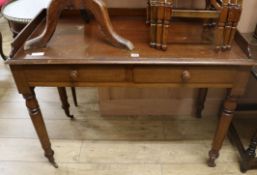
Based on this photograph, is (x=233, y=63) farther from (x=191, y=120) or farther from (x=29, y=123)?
(x=29, y=123)

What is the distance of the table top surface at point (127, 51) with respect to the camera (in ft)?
3.29

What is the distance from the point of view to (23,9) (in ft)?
6.27

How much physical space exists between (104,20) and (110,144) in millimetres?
855

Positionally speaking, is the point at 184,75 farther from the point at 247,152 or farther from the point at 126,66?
the point at 247,152

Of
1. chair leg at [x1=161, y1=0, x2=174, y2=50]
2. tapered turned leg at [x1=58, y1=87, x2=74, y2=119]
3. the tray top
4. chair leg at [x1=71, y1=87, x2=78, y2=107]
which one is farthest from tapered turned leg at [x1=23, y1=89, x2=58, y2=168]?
the tray top

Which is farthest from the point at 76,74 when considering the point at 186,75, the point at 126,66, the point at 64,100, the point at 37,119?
the point at 64,100

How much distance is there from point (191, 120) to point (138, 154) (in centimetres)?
49

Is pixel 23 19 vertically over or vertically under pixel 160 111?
over

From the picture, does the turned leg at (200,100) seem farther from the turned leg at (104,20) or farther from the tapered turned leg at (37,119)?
the tapered turned leg at (37,119)

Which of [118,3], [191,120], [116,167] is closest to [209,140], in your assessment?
[191,120]

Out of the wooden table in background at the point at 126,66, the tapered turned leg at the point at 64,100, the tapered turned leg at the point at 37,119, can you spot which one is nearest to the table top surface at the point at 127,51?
the wooden table in background at the point at 126,66

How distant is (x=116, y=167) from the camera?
4.82 ft

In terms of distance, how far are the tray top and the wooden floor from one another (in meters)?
0.67

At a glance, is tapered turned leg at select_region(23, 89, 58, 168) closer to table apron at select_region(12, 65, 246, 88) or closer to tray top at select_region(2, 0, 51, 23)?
table apron at select_region(12, 65, 246, 88)
